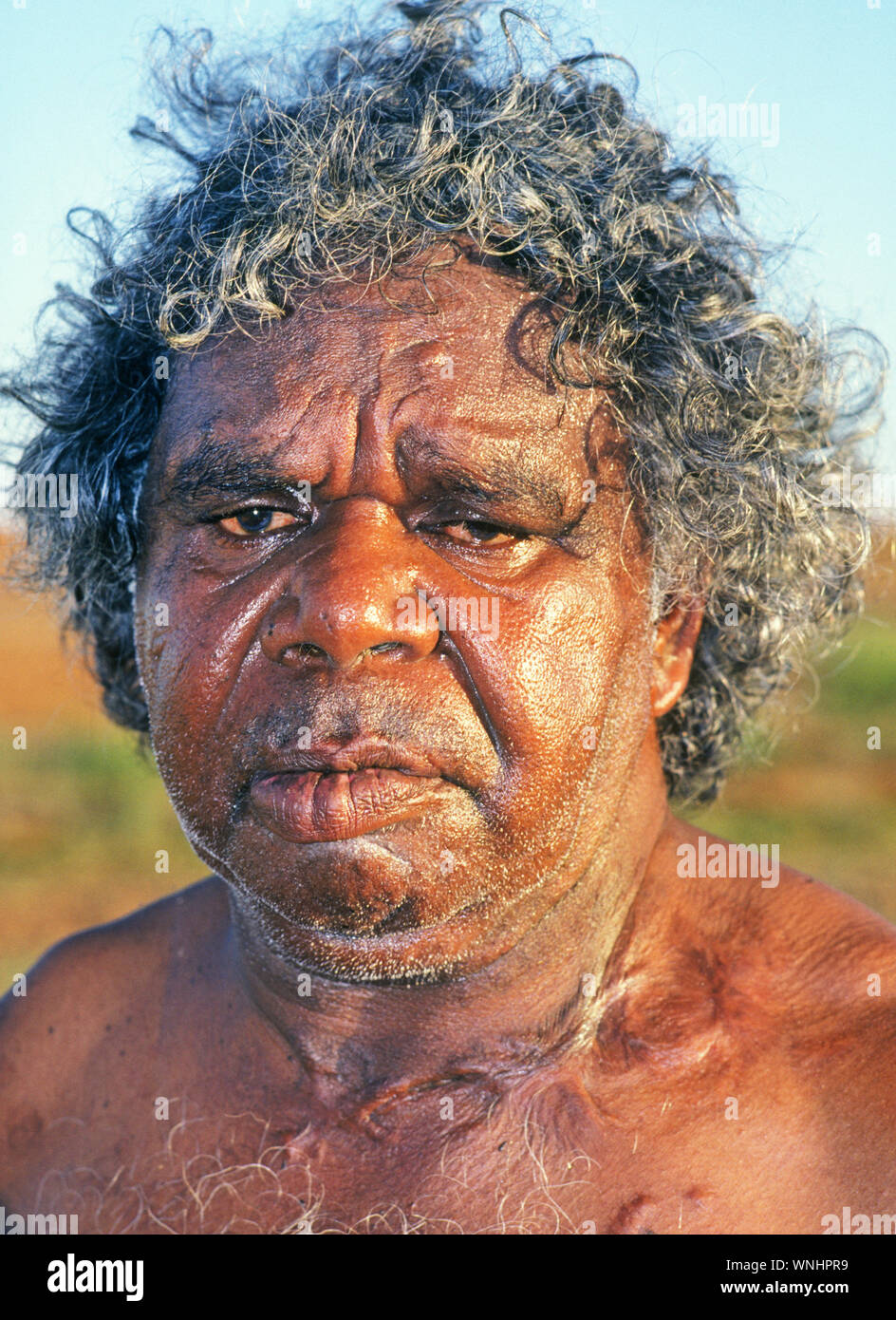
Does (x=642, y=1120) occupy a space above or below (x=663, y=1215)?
above

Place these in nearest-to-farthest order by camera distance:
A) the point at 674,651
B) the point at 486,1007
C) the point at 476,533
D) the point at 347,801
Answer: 1. the point at 347,801
2. the point at 476,533
3. the point at 486,1007
4. the point at 674,651

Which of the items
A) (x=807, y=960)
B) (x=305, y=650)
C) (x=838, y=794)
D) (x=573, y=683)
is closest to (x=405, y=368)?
(x=305, y=650)

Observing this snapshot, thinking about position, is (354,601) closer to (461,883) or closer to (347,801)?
(347,801)

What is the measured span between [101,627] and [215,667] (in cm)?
116

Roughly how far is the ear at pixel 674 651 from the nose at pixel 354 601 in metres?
0.76

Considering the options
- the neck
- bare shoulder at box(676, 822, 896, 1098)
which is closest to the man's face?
the neck

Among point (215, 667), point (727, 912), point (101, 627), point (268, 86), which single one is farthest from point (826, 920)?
point (268, 86)

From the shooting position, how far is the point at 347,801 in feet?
7.91

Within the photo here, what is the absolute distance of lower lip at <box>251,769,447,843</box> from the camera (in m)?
2.42

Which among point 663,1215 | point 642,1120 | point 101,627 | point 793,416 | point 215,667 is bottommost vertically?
point 663,1215

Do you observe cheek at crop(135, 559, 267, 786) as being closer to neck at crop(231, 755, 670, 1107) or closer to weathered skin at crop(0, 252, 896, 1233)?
weathered skin at crop(0, 252, 896, 1233)

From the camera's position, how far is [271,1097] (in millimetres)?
2918

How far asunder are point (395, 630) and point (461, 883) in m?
0.52

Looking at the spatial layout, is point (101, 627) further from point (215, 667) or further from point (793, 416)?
point (793, 416)
